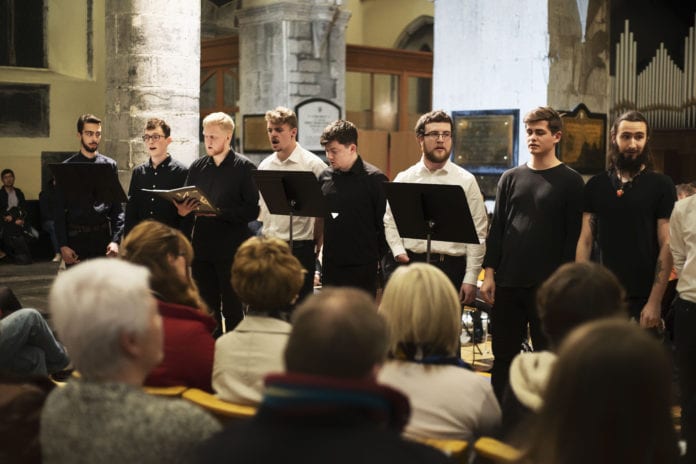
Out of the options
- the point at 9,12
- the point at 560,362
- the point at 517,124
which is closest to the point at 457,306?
the point at 560,362

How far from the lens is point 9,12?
13.0m

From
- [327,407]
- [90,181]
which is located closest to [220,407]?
[327,407]

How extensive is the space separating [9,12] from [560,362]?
13050mm

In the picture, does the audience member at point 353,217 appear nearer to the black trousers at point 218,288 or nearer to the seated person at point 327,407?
the black trousers at point 218,288

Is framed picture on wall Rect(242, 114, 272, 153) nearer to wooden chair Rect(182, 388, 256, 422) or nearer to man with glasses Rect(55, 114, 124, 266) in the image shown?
man with glasses Rect(55, 114, 124, 266)

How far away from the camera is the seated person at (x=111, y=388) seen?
185 cm

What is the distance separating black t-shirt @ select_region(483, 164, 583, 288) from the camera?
4250 mm

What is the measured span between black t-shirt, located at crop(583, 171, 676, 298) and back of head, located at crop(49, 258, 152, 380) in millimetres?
2703

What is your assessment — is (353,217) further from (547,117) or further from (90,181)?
(90,181)

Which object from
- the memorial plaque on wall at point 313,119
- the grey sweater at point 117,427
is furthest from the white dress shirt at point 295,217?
the memorial plaque on wall at point 313,119

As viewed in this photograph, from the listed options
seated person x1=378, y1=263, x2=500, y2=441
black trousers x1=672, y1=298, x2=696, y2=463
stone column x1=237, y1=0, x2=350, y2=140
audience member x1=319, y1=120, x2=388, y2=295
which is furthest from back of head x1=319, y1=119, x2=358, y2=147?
stone column x1=237, y1=0, x2=350, y2=140

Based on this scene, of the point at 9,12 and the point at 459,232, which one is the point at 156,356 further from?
the point at 9,12

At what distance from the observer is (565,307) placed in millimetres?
2396

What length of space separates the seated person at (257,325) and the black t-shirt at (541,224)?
5.28 feet
